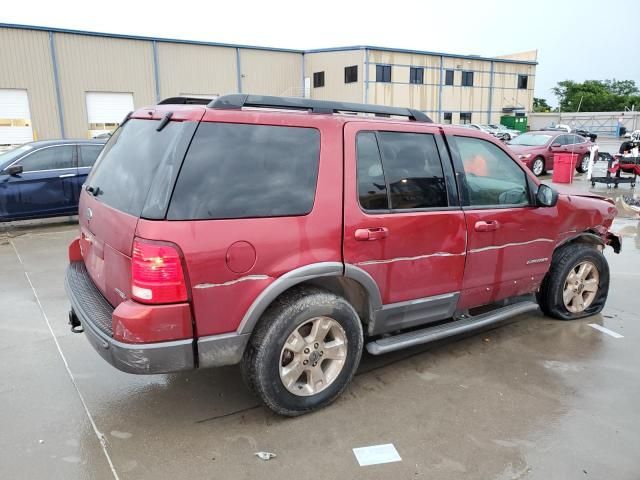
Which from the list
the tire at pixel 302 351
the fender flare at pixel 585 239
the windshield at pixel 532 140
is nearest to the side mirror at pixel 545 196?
the fender flare at pixel 585 239

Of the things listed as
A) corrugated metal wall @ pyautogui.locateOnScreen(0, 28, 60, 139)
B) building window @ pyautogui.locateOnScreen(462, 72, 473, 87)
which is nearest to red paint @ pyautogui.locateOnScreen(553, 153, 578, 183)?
corrugated metal wall @ pyautogui.locateOnScreen(0, 28, 60, 139)

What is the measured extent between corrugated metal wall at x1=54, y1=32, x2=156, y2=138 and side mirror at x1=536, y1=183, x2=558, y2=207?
3252 cm

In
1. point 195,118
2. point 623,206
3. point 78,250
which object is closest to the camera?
point 195,118

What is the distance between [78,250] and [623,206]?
11.0 m

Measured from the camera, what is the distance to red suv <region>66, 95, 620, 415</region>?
2654mm

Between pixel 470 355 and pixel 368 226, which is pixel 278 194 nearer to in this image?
pixel 368 226

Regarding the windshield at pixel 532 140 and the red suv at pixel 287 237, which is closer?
the red suv at pixel 287 237

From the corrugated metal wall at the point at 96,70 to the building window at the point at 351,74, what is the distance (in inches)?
655

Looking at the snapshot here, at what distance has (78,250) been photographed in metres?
3.85

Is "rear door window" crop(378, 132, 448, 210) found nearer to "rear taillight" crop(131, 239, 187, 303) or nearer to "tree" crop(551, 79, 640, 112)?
"rear taillight" crop(131, 239, 187, 303)

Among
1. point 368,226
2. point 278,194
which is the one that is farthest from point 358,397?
point 278,194

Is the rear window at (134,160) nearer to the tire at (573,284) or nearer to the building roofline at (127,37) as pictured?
the tire at (573,284)

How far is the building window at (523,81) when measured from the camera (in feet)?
179

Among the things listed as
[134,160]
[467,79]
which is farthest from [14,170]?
[467,79]
